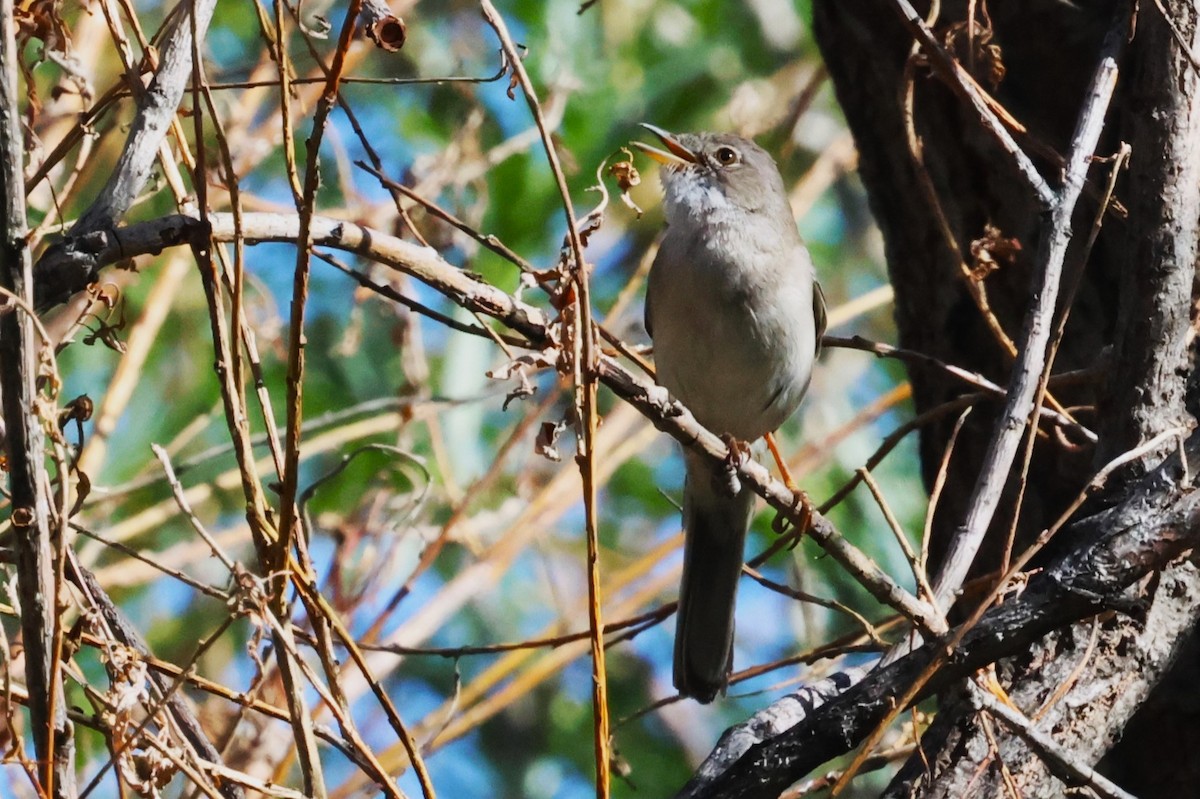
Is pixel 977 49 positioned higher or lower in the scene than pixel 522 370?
higher

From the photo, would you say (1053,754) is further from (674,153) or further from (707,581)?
(674,153)

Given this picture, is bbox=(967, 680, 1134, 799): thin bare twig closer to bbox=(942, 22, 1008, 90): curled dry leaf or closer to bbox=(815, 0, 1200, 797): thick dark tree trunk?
bbox=(815, 0, 1200, 797): thick dark tree trunk

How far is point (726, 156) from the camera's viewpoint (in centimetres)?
480

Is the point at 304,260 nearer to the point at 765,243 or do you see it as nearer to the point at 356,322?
the point at 765,243

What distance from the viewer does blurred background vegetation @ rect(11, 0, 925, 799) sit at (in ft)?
16.1

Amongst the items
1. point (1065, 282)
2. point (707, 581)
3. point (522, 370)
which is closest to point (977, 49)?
point (1065, 282)

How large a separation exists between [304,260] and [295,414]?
0.24 metres

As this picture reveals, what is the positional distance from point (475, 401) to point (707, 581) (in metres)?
1.03

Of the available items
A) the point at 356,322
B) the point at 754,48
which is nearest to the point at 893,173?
the point at 356,322

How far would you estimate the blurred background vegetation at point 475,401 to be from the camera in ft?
16.1

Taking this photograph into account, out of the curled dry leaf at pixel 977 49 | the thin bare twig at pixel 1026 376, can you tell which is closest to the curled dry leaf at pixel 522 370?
the thin bare twig at pixel 1026 376

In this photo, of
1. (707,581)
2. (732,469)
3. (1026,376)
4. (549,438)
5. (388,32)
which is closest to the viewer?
(388,32)

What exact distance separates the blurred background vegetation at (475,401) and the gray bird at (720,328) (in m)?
0.33

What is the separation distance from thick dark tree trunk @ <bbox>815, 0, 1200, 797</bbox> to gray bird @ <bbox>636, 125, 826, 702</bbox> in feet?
1.25
